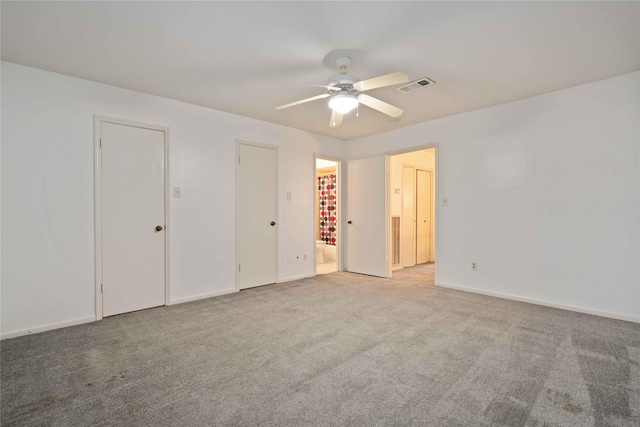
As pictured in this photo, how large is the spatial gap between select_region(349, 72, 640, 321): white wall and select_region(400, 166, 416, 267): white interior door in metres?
1.39

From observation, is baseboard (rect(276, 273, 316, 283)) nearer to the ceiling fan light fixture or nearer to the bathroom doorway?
the bathroom doorway

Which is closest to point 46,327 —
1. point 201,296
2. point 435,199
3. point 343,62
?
point 201,296

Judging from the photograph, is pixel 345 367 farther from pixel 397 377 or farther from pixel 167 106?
pixel 167 106

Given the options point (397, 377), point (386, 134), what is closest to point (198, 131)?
point (386, 134)

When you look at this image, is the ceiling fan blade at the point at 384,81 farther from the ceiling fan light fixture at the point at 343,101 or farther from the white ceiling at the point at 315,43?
the white ceiling at the point at 315,43

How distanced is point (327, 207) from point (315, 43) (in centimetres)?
569

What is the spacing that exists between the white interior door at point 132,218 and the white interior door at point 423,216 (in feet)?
15.5

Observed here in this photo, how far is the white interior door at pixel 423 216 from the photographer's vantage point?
6.37 metres

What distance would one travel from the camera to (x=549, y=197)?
3553mm

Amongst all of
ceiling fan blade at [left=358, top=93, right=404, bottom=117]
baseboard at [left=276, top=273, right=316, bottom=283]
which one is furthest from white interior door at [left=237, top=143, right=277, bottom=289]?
ceiling fan blade at [left=358, top=93, right=404, bottom=117]

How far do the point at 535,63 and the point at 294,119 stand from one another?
286cm

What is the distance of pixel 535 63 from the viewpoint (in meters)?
2.80

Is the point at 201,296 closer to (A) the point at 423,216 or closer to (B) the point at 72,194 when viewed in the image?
(B) the point at 72,194

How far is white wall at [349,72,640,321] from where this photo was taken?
3117mm
